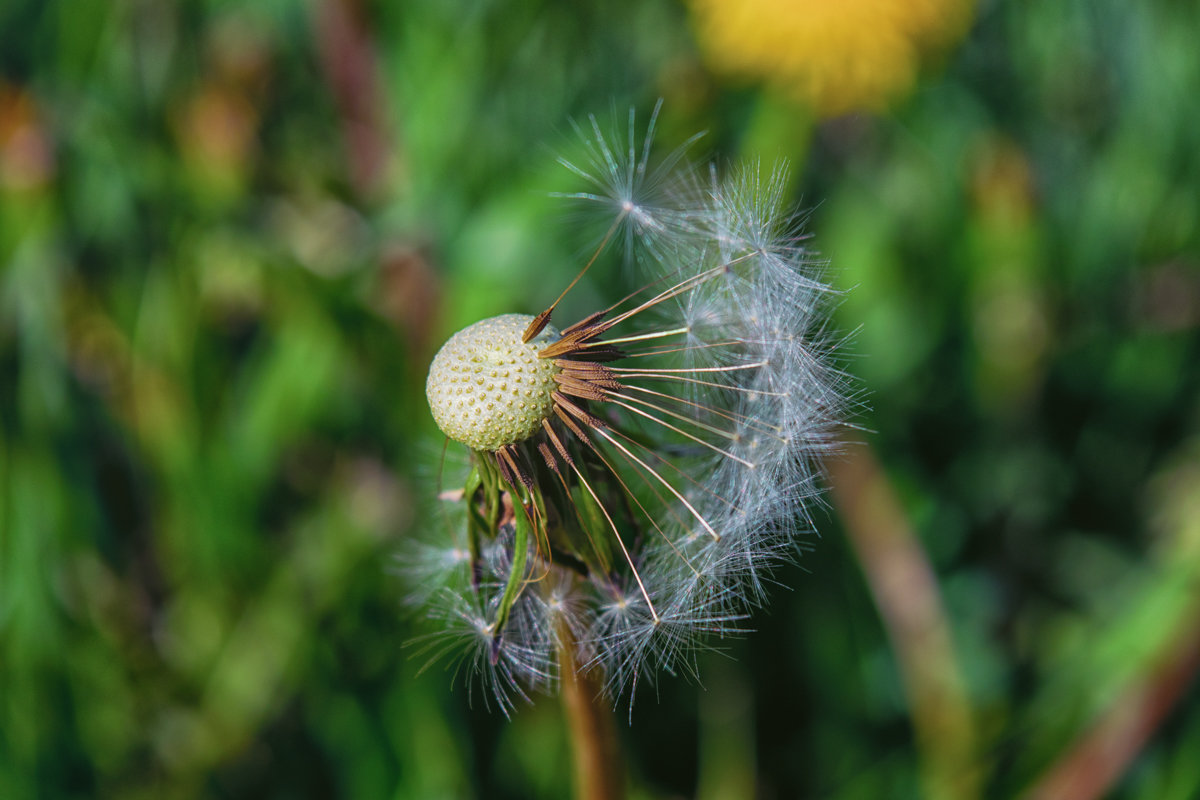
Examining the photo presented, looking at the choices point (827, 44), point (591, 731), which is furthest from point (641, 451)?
point (827, 44)

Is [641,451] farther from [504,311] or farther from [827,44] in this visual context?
[827,44]

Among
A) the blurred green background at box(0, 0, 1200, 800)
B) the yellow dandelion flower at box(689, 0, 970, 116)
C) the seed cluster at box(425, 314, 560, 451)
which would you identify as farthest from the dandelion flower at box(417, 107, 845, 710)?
the yellow dandelion flower at box(689, 0, 970, 116)

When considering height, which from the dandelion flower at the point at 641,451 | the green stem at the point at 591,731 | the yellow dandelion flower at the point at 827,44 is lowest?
the green stem at the point at 591,731

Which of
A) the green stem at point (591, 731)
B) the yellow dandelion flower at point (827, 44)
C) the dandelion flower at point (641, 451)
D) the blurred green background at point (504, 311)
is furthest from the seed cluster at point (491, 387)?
the yellow dandelion flower at point (827, 44)

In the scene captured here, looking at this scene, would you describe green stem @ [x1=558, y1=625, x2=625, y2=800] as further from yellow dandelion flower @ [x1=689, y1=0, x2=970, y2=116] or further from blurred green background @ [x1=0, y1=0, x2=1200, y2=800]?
yellow dandelion flower @ [x1=689, y1=0, x2=970, y2=116]

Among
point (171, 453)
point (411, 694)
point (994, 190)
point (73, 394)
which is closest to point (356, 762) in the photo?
point (411, 694)

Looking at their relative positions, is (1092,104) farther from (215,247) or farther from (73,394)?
(73,394)

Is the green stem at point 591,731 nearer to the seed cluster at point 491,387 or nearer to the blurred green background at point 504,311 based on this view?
the seed cluster at point 491,387
